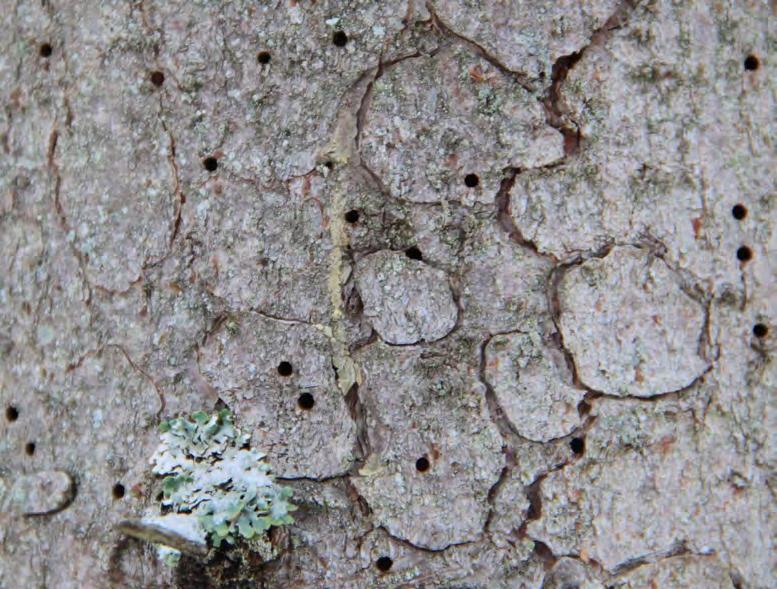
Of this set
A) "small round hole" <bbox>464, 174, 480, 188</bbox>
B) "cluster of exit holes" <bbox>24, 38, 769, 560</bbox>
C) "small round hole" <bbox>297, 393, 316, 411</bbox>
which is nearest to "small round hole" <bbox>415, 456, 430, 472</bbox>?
"cluster of exit holes" <bbox>24, 38, 769, 560</bbox>

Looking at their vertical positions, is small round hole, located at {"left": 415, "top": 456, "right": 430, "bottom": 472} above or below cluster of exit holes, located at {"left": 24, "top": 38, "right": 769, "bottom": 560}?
below

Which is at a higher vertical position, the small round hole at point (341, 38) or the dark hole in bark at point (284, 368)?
the small round hole at point (341, 38)

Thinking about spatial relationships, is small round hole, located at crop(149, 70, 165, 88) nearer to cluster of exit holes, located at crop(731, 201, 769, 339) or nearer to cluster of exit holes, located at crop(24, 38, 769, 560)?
cluster of exit holes, located at crop(24, 38, 769, 560)

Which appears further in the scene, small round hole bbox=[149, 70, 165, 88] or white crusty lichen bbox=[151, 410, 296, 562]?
small round hole bbox=[149, 70, 165, 88]

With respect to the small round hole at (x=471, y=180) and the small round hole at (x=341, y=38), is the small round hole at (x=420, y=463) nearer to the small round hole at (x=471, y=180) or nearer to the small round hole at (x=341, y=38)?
the small round hole at (x=471, y=180)

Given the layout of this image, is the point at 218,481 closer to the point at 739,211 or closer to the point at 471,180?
the point at 471,180

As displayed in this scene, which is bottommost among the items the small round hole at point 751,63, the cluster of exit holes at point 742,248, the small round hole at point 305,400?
the small round hole at point 305,400

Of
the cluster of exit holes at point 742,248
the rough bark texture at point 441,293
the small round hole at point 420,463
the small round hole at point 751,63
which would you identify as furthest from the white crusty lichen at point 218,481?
the small round hole at point 751,63
